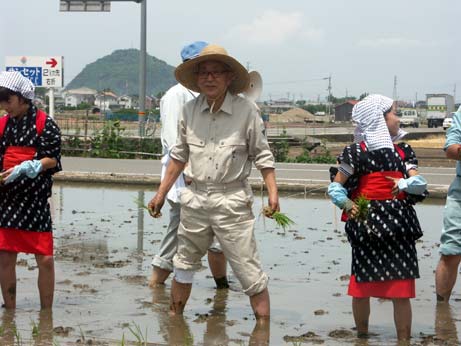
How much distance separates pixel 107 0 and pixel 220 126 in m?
26.6

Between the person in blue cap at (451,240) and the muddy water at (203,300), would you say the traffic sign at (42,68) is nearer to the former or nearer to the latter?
the muddy water at (203,300)

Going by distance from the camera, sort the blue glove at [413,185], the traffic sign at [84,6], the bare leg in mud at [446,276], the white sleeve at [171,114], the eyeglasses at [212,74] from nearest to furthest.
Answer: the blue glove at [413,185] < the eyeglasses at [212,74] < the bare leg in mud at [446,276] < the white sleeve at [171,114] < the traffic sign at [84,6]

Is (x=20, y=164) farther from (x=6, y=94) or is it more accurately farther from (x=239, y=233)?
(x=239, y=233)

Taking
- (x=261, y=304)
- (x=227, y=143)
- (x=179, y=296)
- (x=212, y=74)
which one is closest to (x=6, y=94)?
(x=212, y=74)

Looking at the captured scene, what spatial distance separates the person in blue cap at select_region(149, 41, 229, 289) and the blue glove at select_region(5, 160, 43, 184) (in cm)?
131

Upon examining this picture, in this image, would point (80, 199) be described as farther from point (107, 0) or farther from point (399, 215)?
point (107, 0)

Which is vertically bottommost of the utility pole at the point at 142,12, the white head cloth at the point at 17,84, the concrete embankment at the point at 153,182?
the concrete embankment at the point at 153,182

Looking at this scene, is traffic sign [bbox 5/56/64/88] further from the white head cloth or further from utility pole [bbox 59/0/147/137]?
the white head cloth

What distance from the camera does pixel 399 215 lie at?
5551 mm

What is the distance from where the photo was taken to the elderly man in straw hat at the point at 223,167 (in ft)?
19.6

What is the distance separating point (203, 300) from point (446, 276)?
73.7 inches

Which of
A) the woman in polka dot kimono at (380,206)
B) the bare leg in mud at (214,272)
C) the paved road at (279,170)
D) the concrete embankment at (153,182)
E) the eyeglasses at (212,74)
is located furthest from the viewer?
the paved road at (279,170)

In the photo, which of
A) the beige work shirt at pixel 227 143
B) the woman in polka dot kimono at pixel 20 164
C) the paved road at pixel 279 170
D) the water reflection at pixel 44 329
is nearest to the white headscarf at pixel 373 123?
the beige work shirt at pixel 227 143

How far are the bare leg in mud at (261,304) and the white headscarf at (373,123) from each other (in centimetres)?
125
